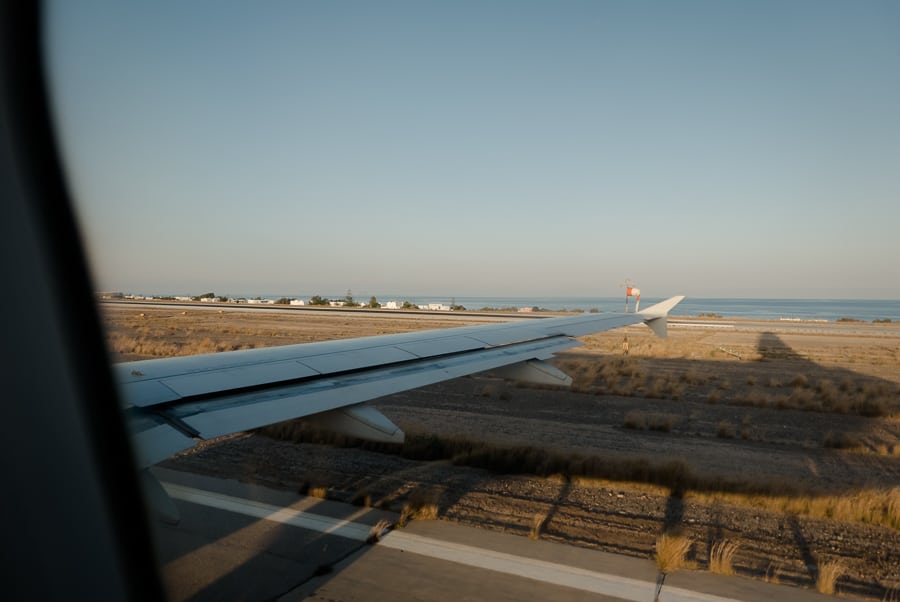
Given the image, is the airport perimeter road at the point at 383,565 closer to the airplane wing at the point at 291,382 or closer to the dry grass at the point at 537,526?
the dry grass at the point at 537,526

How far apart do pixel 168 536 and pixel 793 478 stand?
764 centimetres

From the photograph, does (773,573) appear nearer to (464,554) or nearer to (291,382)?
(464,554)

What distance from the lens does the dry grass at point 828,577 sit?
4.45 metres

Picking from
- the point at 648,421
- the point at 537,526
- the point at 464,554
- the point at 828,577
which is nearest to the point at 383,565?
the point at 464,554

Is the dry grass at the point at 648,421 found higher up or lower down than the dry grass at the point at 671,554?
lower down

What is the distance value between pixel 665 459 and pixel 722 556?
348 cm

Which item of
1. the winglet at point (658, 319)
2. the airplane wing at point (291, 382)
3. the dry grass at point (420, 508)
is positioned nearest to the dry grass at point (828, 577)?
the airplane wing at point (291, 382)

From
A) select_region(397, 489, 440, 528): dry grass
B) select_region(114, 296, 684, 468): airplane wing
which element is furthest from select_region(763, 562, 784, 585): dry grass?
select_region(397, 489, 440, 528): dry grass

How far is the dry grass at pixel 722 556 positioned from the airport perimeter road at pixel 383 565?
0.34ft

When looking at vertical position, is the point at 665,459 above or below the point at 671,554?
below

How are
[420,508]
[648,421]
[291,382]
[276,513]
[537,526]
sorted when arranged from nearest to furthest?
[291,382], [537,526], [276,513], [420,508], [648,421]

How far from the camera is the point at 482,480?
720 centimetres

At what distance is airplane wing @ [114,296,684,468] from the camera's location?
9.64 feet

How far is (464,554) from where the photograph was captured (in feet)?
16.4
